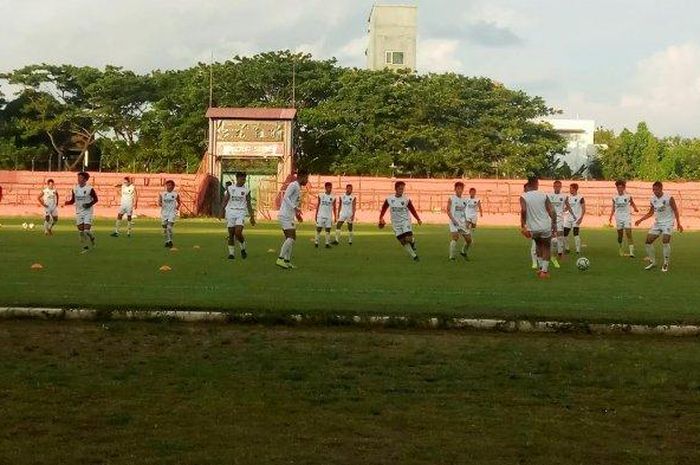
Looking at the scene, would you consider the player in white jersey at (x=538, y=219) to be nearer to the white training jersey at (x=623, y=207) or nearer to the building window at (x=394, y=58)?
the white training jersey at (x=623, y=207)

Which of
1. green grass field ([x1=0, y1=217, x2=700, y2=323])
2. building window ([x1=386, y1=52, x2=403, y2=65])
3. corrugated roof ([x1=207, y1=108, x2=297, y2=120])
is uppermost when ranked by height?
building window ([x1=386, y1=52, x2=403, y2=65])

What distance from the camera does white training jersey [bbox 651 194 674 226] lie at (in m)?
22.9

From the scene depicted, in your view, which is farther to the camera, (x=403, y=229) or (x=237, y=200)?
(x=403, y=229)

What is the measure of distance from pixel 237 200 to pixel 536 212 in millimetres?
6974

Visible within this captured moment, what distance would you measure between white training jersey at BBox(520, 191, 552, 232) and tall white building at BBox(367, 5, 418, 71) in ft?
275

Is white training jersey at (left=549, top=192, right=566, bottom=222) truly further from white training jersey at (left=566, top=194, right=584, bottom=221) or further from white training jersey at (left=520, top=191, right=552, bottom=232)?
white training jersey at (left=520, top=191, right=552, bottom=232)

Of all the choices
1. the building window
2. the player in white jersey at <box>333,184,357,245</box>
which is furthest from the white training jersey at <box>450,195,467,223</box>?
the building window

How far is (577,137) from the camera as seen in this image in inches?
4675

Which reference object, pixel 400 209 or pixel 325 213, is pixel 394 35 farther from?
pixel 400 209

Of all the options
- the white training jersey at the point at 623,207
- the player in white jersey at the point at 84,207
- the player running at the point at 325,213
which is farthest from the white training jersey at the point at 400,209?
the player in white jersey at the point at 84,207

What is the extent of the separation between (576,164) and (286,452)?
10089cm

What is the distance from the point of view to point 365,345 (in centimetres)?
1069

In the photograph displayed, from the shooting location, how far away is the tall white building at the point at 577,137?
347 ft

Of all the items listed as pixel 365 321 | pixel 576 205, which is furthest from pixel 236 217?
pixel 365 321
